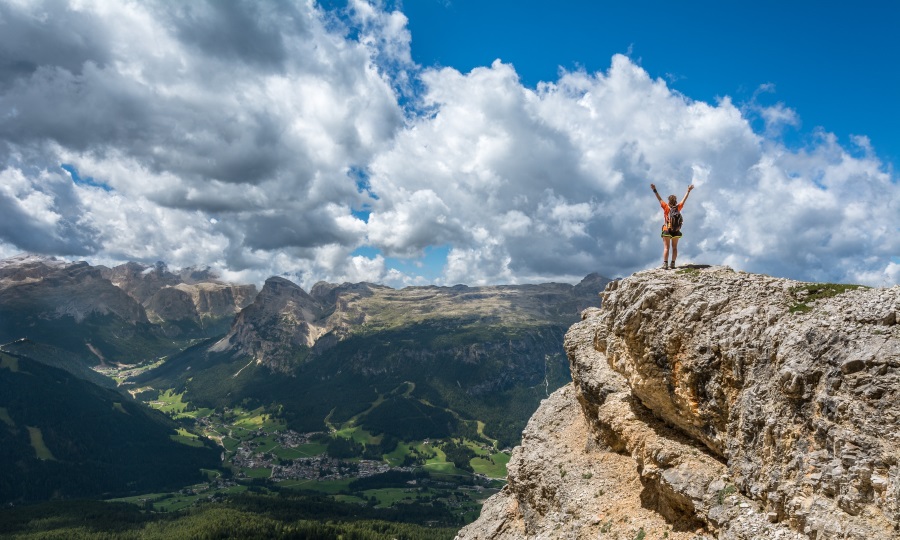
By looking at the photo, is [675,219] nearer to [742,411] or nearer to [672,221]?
[672,221]

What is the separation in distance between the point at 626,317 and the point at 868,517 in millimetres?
16626

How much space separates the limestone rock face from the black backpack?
3698mm

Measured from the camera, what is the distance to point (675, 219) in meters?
34.2

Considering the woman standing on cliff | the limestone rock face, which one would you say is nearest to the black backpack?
the woman standing on cliff

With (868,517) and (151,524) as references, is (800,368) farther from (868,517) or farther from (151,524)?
(151,524)

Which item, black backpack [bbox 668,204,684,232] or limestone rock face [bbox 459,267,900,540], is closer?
limestone rock face [bbox 459,267,900,540]

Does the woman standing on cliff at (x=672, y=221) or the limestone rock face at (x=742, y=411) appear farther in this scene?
the woman standing on cliff at (x=672, y=221)

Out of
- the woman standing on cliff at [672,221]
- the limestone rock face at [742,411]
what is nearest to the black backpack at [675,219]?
the woman standing on cliff at [672,221]

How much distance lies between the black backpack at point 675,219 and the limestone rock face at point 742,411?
12.1 ft

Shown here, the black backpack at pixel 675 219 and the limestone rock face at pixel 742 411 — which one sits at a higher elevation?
the black backpack at pixel 675 219

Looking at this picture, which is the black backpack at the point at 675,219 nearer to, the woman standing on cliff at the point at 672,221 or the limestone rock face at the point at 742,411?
the woman standing on cliff at the point at 672,221

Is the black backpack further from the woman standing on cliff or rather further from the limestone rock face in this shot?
the limestone rock face

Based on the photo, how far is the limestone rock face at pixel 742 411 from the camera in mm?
17984

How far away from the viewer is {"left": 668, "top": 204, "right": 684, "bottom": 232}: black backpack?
3381cm
